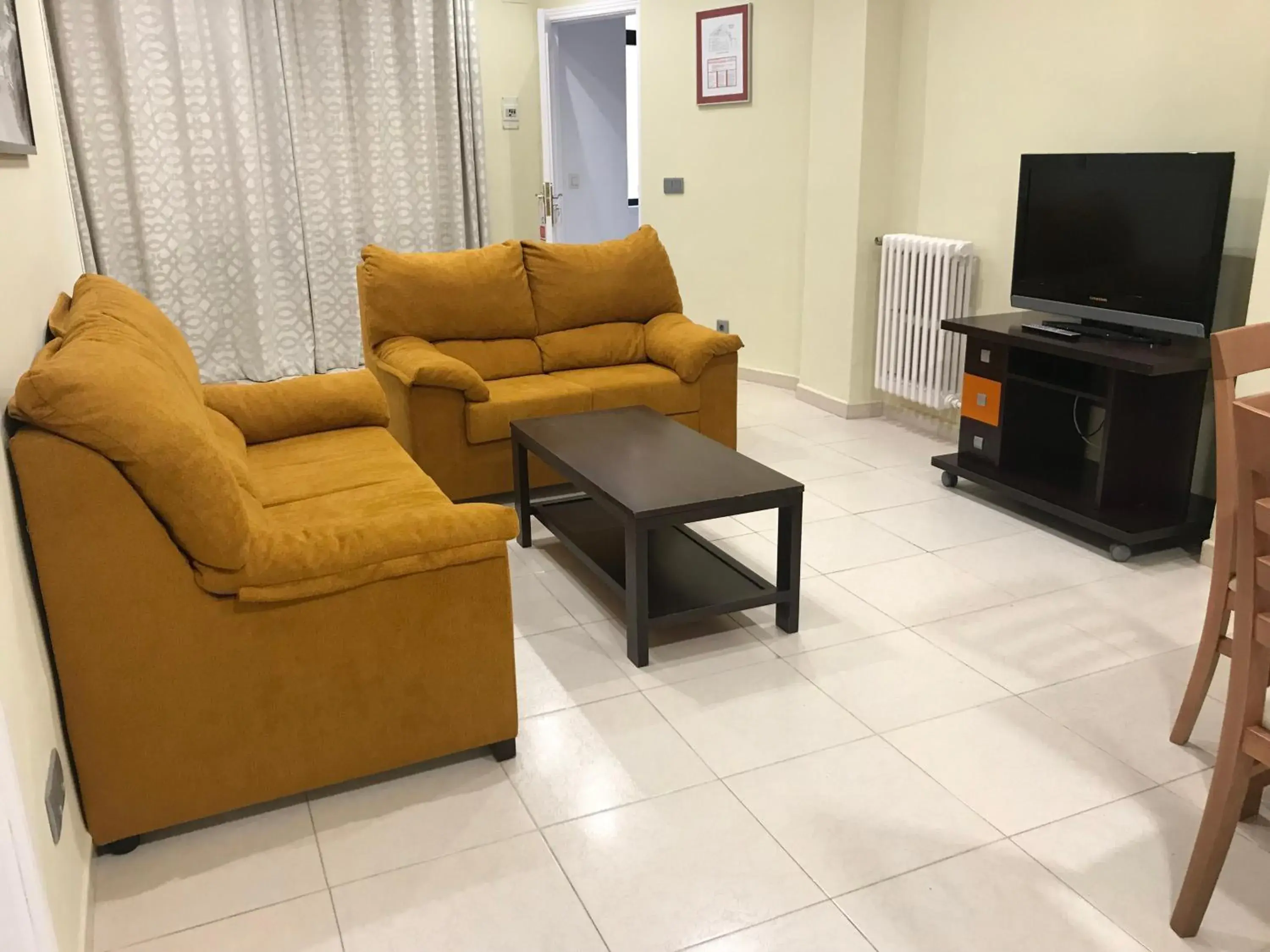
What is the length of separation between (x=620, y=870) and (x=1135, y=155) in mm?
2907

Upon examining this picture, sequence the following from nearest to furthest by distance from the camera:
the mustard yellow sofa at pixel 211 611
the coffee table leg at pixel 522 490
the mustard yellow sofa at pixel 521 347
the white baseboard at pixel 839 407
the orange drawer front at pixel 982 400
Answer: the mustard yellow sofa at pixel 211 611, the coffee table leg at pixel 522 490, the mustard yellow sofa at pixel 521 347, the orange drawer front at pixel 982 400, the white baseboard at pixel 839 407

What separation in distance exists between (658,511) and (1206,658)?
130cm

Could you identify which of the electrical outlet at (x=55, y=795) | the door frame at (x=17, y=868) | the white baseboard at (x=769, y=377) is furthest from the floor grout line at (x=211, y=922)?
the white baseboard at (x=769, y=377)

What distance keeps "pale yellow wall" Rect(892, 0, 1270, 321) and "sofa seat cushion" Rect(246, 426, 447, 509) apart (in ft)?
9.19

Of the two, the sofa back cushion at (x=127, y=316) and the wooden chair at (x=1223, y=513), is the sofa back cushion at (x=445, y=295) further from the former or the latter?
the wooden chair at (x=1223, y=513)

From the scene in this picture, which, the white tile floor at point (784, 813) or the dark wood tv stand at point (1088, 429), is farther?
the dark wood tv stand at point (1088, 429)

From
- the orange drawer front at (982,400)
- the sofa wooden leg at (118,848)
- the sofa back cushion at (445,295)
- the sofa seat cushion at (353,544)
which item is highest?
the sofa back cushion at (445,295)

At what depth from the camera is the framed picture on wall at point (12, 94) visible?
236cm

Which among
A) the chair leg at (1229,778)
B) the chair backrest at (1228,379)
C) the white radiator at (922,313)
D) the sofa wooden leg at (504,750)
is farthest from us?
the white radiator at (922,313)

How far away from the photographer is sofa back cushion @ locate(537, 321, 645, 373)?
4211 mm

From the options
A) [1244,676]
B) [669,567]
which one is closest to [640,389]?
[669,567]

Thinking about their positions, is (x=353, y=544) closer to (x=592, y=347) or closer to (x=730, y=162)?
(x=592, y=347)

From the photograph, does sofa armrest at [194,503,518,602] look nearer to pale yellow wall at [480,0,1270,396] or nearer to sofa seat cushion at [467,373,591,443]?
sofa seat cushion at [467,373,591,443]

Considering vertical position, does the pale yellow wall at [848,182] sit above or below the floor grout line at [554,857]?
above
